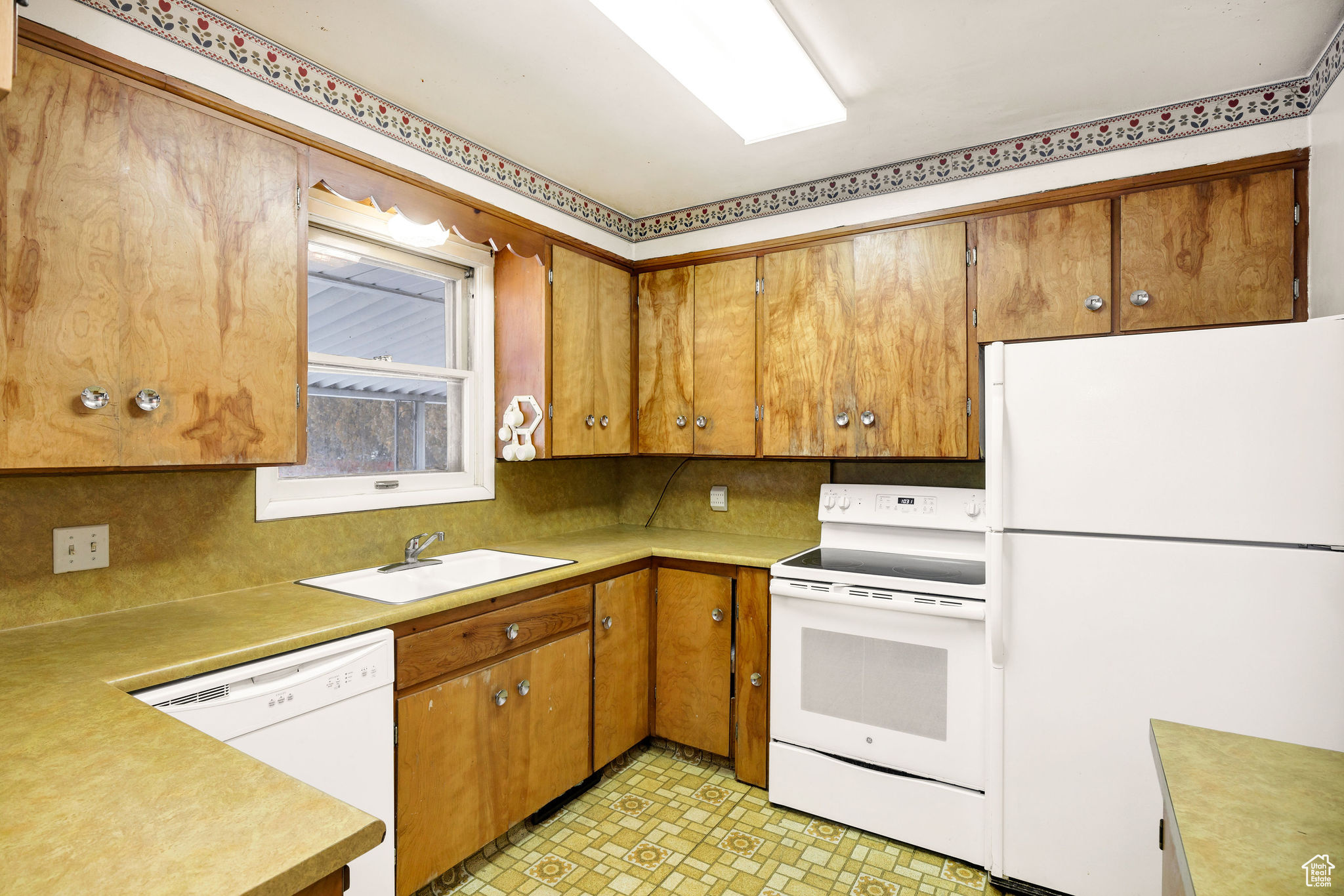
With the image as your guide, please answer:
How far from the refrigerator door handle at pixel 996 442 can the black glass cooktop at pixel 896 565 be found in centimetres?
34

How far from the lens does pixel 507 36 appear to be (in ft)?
5.86

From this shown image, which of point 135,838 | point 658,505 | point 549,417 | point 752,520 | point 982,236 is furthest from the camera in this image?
point 658,505

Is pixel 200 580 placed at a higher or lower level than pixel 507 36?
lower

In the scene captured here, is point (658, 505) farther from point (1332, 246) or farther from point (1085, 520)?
point (1332, 246)

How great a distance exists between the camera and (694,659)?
2631 mm

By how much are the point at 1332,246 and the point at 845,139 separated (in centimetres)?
142

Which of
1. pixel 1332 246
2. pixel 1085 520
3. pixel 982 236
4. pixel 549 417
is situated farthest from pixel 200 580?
pixel 1332 246

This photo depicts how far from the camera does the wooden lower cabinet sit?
5.83 ft

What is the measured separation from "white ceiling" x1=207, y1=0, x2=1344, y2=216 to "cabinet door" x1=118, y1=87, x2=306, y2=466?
1.41 feet

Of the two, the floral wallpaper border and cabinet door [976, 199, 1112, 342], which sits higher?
the floral wallpaper border

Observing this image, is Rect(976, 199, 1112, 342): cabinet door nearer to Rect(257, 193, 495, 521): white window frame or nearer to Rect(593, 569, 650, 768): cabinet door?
Rect(593, 569, 650, 768): cabinet door

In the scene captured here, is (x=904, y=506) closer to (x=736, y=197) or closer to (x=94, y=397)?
(x=736, y=197)

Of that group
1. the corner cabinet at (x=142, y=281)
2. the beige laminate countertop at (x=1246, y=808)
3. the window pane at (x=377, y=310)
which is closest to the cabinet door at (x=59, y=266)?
the corner cabinet at (x=142, y=281)

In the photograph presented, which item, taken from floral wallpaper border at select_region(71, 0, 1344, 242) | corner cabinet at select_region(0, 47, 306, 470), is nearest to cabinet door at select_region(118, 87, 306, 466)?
corner cabinet at select_region(0, 47, 306, 470)
